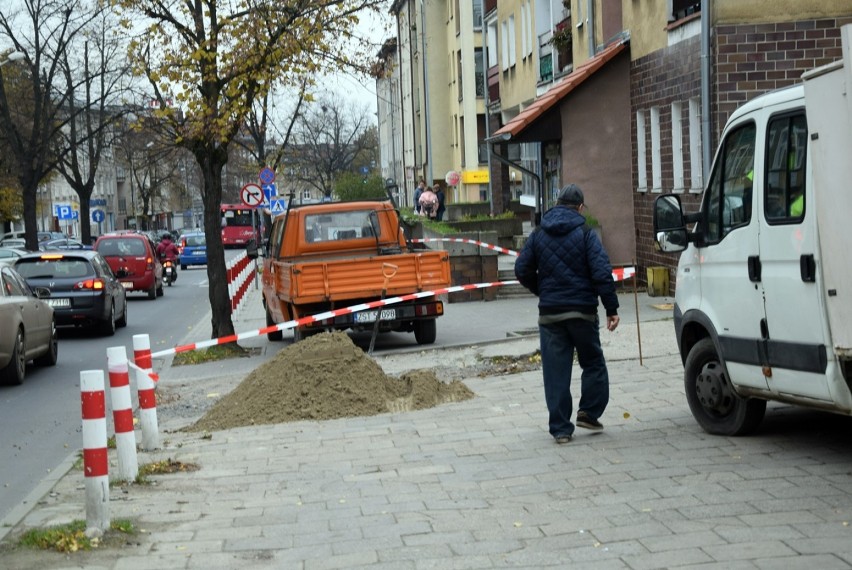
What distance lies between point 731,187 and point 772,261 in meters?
0.89

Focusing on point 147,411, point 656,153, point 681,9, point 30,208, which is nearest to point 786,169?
point 147,411

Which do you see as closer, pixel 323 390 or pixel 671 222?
pixel 671 222

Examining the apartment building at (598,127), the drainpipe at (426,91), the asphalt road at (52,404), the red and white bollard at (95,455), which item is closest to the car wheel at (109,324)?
the asphalt road at (52,404)

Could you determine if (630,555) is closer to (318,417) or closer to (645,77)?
(318,417)

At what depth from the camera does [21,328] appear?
17.2 m

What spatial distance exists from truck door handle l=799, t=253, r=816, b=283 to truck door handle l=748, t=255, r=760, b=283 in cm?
64

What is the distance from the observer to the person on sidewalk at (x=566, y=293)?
31.1 feet

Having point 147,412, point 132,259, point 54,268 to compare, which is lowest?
point 147,412

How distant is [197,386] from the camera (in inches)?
636

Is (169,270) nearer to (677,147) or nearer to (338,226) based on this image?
(677,147)

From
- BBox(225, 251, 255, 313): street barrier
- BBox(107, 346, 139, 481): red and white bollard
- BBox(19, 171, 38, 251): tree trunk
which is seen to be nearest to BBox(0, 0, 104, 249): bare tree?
BBox(19, 171, 38, 251): tree trunk

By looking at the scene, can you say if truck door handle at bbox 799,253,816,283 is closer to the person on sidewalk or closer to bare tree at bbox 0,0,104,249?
the person on sidewalk

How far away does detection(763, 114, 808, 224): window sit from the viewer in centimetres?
802

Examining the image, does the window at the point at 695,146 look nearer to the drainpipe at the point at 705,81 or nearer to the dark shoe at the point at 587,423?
the drainpipe at the point at 705,81
